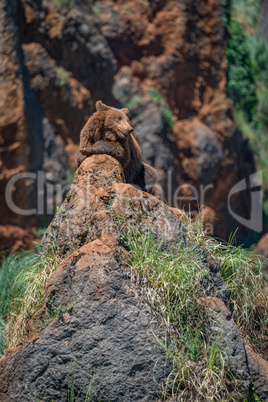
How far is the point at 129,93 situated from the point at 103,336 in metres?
8.03

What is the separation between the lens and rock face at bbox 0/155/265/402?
3447mm

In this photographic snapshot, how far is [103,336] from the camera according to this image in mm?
3523

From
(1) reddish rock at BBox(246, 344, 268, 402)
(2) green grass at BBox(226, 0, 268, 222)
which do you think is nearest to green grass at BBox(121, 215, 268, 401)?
(1) reddish rock at BBox(246, 344, 268, 402)

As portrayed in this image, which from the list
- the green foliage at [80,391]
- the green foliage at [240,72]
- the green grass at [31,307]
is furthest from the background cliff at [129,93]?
the green foliage at [80,391]

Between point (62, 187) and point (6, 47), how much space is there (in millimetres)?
2745

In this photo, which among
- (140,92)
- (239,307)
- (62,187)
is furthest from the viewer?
(140,92)

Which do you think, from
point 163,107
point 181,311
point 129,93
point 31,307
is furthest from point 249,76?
point 31,307

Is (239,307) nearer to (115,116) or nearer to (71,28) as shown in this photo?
(115,116)

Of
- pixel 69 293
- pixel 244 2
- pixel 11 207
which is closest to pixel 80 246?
pixel 69 293

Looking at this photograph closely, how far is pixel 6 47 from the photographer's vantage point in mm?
8164

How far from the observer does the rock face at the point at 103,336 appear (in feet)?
11.3

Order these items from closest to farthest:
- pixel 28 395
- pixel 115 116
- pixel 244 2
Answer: pixel 28 395 → pixel 115 116 → pixel 244 2

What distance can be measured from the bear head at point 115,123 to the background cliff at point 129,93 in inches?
149

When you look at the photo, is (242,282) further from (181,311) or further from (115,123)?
(115,123)
